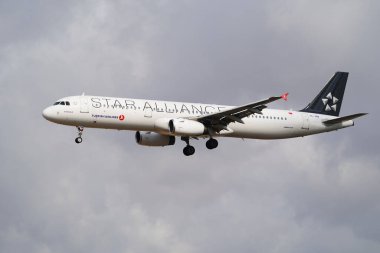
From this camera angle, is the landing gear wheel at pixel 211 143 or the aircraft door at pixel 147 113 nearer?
the aircraft door at pixel 147 113

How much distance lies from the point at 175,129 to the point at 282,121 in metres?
11.2

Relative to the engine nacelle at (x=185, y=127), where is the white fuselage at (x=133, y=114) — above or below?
above

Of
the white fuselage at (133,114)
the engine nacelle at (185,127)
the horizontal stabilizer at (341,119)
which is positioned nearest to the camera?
the white fuselage at (133,114)

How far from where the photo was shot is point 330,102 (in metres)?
76.4

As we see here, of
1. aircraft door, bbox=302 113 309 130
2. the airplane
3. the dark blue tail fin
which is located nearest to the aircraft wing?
the airplane

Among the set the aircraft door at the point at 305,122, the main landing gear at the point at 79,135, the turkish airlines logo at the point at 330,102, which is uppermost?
the turkish airlines logo at the point at 330,102

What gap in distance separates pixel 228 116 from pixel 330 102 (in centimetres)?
1352

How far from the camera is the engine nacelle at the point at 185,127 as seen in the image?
65312 millimetres

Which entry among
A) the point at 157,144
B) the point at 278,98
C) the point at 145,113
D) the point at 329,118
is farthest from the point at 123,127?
the point at 329,118

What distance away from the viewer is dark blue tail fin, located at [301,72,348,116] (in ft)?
249

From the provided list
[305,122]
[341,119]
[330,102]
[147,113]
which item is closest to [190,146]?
[147,113]

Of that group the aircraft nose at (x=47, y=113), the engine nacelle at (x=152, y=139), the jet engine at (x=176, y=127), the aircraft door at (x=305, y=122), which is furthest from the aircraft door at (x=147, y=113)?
the aircraft door at (x=305, y=122)

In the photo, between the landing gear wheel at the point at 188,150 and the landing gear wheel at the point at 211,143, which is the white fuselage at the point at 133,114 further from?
the landing gear wheel at the point at 188,150

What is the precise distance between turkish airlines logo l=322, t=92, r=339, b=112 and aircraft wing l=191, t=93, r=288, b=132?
420 inches
